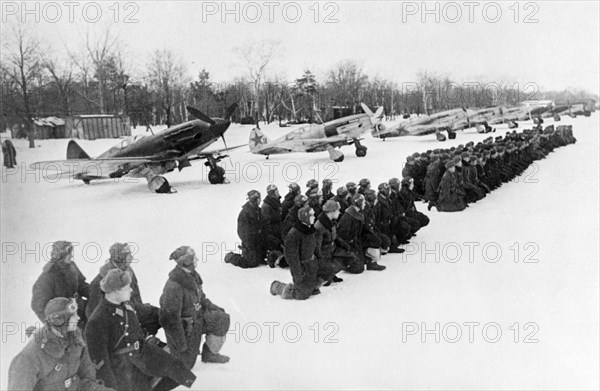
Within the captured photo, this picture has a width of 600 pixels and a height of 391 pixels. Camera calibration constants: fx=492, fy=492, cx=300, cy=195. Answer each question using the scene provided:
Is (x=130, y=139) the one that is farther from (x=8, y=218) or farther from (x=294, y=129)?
(x=294, y=129)

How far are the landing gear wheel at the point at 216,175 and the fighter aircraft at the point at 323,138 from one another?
1.76ft

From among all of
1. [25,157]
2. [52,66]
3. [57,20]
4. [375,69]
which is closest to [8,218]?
[25,157]

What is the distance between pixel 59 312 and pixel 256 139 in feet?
14.0

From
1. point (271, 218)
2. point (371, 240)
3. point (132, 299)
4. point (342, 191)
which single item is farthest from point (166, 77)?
point (371, 240)

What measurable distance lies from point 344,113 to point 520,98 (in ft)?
8.67

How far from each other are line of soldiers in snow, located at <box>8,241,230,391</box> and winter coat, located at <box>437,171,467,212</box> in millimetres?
A: 5932

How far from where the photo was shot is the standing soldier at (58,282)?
350cm

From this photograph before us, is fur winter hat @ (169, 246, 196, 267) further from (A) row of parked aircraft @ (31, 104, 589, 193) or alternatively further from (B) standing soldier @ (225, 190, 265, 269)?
(A) row of parked aircraft @ (31, 104, 589, 193)

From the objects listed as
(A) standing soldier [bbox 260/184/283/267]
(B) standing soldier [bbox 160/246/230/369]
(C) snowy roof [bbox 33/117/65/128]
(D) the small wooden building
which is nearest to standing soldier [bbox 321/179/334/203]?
(A) standing soldier [bbox 260/184/283/267]

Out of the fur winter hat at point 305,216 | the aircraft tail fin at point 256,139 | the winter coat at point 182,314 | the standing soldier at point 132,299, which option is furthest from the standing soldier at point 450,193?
the standing soldier at point 132,299

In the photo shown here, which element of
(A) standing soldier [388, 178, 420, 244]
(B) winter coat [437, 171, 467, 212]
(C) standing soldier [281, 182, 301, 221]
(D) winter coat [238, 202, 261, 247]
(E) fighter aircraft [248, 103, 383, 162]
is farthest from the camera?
(B) winter coat [437, 171, 467, 212]

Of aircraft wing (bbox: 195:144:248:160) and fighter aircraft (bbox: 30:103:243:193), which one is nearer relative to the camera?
fighter aircraft (bbox: 30:103:243:193)

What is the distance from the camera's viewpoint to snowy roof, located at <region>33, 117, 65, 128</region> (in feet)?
16.5

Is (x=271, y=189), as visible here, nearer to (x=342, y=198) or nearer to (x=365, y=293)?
(x=342, y=198)
